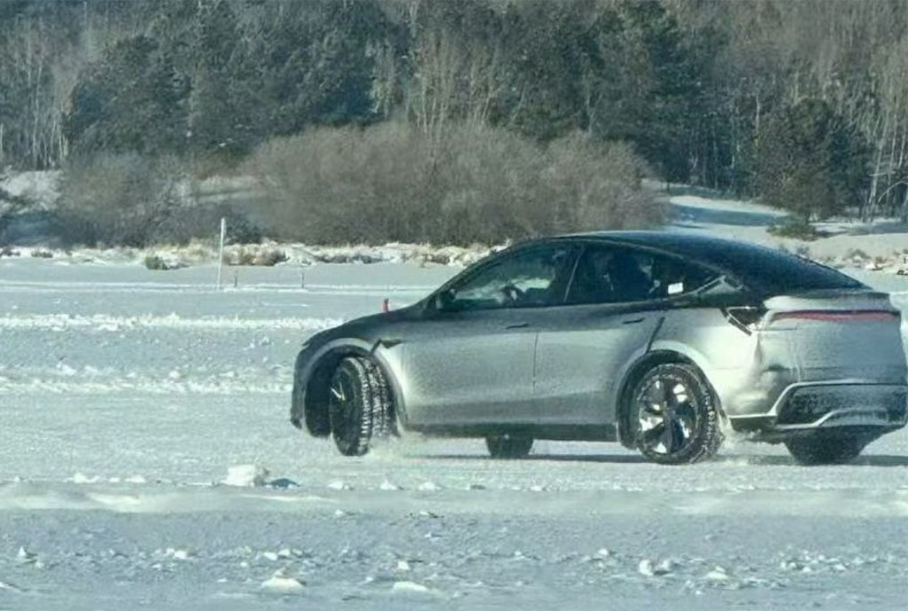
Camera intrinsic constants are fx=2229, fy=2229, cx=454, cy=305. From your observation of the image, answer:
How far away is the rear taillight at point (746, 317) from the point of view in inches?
518

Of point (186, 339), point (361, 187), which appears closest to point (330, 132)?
point (361, 187)

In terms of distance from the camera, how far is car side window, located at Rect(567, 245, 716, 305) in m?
13.6

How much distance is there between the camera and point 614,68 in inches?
3418

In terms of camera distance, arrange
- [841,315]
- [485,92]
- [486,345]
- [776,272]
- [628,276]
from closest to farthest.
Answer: [841,315], [776,272], [628,276], [486,345], [485,92]

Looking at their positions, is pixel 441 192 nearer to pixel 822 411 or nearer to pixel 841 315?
pixel 841 315

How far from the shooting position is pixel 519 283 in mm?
14305

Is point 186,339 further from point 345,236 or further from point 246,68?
point 246,68

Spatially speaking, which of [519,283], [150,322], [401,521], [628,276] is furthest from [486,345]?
[150,322]

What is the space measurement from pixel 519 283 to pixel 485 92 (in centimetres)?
7247

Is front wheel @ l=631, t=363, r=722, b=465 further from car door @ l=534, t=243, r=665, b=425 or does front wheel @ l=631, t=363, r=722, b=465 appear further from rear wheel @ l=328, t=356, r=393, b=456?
rear wheel @ l=328, t=356, r=393, b=456

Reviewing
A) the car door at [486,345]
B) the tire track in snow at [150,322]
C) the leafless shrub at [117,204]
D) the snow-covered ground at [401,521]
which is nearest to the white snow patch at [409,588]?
the snow-covered ground at [401,521]

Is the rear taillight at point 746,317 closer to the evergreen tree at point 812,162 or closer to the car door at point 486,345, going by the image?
the car door at point 486,345

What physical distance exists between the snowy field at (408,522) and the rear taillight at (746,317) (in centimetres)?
87

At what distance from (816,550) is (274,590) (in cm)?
262
